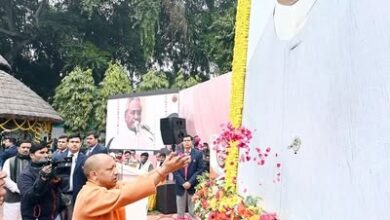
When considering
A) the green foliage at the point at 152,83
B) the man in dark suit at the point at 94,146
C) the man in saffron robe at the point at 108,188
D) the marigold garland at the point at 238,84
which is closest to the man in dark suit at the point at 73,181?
the man in dark suit at the point at 94,146

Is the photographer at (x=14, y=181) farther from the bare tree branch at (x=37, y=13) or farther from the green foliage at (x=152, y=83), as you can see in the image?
the bare tree branch at (x=37, y=13)

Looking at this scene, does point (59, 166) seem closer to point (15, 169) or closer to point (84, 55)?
point (15, 169)

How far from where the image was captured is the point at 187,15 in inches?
987

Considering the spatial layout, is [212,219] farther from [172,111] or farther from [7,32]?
[7,32]

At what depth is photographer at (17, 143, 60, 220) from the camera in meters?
4.73

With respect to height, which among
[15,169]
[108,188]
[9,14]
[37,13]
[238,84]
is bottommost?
[15,169]

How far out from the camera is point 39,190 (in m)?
4.74

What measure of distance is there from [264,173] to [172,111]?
8768mm

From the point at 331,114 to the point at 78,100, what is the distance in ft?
62.9

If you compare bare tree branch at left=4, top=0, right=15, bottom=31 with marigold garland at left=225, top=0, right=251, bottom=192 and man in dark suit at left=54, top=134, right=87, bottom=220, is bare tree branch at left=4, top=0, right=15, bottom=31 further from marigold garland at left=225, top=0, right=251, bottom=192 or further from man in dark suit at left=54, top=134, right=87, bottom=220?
marigold garland at left=225, top=0, right=251, bottom=192

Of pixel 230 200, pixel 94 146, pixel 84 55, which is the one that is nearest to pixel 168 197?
pixel 94 146

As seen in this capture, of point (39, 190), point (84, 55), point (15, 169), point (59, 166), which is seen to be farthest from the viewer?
point (84, 55)

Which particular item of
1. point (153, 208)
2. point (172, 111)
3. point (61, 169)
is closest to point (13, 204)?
point (61, 169)

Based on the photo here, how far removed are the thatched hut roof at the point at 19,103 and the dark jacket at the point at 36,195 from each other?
10.6m
